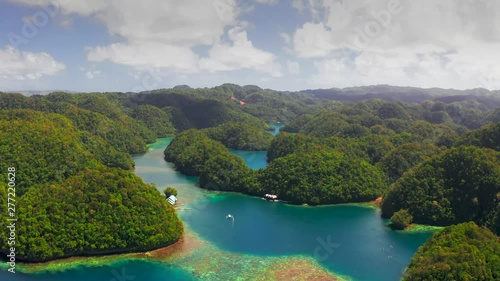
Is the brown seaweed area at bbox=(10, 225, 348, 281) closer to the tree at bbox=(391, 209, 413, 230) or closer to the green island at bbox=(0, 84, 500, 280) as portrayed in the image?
the green island at bbox=(0, 84, 500, 280)

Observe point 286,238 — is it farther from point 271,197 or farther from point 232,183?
point 232,183

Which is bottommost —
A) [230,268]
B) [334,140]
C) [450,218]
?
[230,268]

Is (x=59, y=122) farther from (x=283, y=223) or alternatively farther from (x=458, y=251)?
(x=458, y=251)

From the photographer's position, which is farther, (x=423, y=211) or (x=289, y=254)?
(x=423, y=211)

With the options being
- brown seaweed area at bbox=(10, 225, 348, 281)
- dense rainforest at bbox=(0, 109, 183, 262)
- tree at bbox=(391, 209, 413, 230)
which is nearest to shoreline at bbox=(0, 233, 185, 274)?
brown seaweed area at bbox=(10, 225, 348, 281)

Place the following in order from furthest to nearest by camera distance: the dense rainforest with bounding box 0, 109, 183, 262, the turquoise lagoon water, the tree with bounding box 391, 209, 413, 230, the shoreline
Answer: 1. the tree with bounding box 391, 209, 413, 230
2. the dense rainforest with bounding box 0, 109, 183, 262
3. the turquoise lagoon water
4. the shoreline

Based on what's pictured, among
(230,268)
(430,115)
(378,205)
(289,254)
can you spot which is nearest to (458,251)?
(289,254)
